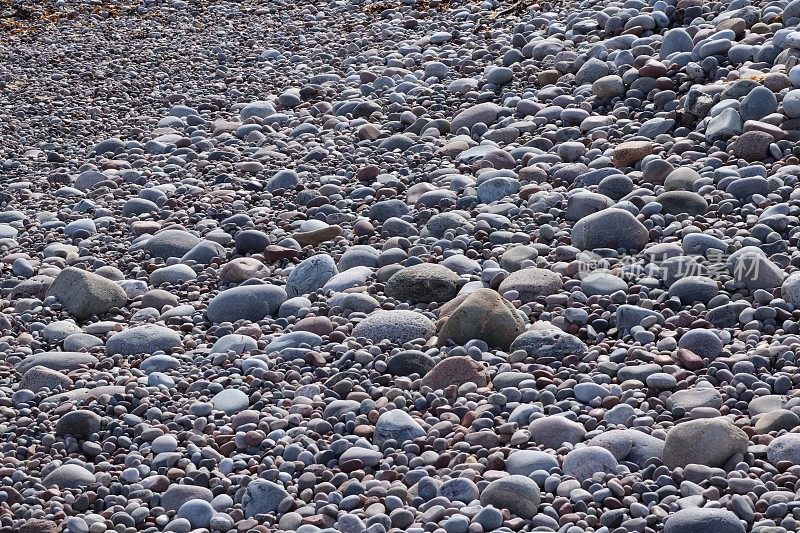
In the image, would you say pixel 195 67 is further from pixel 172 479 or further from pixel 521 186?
pixel 172 479

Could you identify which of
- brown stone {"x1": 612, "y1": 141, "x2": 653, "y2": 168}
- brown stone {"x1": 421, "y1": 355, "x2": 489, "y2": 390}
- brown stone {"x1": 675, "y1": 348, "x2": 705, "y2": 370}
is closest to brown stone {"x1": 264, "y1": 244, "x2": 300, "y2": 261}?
brown stone {"x1": 421, "y1": 355, "x2": 489, "y2": 390}

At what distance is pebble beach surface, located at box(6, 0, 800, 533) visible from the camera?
9.99 ft

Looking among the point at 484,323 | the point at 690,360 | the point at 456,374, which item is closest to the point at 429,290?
the point at 484,323

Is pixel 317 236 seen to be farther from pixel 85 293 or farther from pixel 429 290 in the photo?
pixel 85 293

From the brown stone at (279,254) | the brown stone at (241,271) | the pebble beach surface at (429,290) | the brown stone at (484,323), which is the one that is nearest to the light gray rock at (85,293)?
the pebble beach surface at (429,290)

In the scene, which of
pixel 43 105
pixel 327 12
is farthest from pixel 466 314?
pixel 327 12

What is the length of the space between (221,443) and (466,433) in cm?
84

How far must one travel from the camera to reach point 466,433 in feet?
10.8

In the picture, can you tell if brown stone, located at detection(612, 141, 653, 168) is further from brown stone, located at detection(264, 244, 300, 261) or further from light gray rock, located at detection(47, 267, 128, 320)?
light gray rock, located at detection(47, 267, 128, 320)

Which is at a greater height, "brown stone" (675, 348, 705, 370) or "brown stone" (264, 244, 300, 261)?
"brown stone" (675, 348, 705, 370)

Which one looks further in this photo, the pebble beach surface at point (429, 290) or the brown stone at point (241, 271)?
the brown stone at point (241, 271)

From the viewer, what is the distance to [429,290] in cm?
426

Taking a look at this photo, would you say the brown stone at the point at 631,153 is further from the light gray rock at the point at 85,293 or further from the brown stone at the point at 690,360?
the light gray rock at the point at 85,293

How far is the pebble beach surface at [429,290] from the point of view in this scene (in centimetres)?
304
